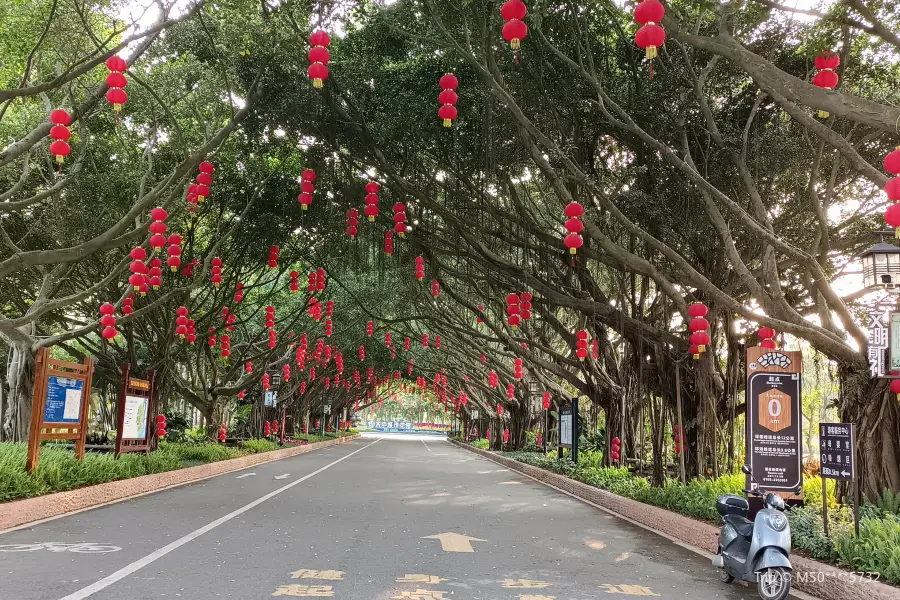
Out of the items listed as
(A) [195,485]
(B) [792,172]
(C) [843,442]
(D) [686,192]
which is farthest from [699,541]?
(A) [195,485]

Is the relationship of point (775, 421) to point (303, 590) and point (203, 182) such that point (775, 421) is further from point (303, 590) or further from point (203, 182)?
point (203, 182)

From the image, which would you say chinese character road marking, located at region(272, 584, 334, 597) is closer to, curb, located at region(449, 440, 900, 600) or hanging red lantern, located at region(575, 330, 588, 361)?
curb, located at region(449, 440, 900, 600)

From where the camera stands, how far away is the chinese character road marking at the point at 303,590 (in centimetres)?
534

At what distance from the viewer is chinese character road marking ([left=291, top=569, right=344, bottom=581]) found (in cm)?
596

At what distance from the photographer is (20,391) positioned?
1612 centimetres

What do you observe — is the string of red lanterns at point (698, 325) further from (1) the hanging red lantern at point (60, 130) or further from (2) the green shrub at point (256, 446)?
(2) the green shrub at point (256, 446)

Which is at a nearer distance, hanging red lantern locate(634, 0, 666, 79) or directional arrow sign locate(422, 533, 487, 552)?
hanging red lantern locate(634, 0, 666, 79)

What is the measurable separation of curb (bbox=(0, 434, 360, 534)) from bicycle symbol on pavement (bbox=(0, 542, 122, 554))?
3.67ft

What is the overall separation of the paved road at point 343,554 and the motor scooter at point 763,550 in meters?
0.24

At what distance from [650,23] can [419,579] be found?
4.85 m

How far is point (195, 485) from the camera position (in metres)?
14.8

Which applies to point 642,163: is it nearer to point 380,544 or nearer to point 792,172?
point 792,172

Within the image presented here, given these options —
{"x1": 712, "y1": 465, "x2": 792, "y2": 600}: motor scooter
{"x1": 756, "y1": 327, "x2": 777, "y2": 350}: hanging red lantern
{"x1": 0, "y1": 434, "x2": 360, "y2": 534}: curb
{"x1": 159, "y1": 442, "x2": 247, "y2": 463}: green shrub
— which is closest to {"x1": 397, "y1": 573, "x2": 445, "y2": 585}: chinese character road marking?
{"x1": 712, "y1": 465, "x2": 792, "y2": 600}: motor scooter

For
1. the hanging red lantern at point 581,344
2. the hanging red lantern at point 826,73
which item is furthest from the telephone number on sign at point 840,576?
the hanging red lantern at point 581,344
